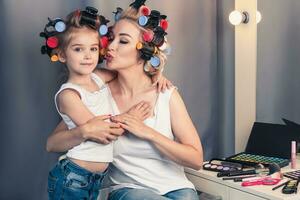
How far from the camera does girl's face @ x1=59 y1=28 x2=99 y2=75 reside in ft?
4.08

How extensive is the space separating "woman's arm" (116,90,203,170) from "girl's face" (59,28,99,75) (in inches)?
7.3

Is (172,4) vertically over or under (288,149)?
over

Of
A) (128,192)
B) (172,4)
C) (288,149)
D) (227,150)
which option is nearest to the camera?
(128,192)

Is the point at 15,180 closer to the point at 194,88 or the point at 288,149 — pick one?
the point at 194,88

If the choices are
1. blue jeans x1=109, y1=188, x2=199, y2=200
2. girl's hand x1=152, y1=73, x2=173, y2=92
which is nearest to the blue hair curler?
girl's hand x1=152, y1=73, x2=173, y2=92

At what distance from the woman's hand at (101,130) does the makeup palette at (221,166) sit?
1.34 feet

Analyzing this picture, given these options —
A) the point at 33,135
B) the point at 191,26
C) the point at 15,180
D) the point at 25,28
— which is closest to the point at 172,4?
the point at 191,26

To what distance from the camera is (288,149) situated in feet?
5.35

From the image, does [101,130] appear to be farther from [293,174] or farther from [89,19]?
[293,174]

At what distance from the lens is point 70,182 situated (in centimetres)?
123

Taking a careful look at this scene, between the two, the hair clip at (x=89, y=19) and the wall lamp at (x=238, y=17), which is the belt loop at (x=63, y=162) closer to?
the hair clip at (x=89, y=19)

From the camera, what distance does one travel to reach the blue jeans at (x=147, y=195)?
1.31m

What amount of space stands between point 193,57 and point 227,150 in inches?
16.1

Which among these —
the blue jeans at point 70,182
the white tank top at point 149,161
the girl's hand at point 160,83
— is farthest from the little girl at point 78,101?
the girl's hand at point 160,83
